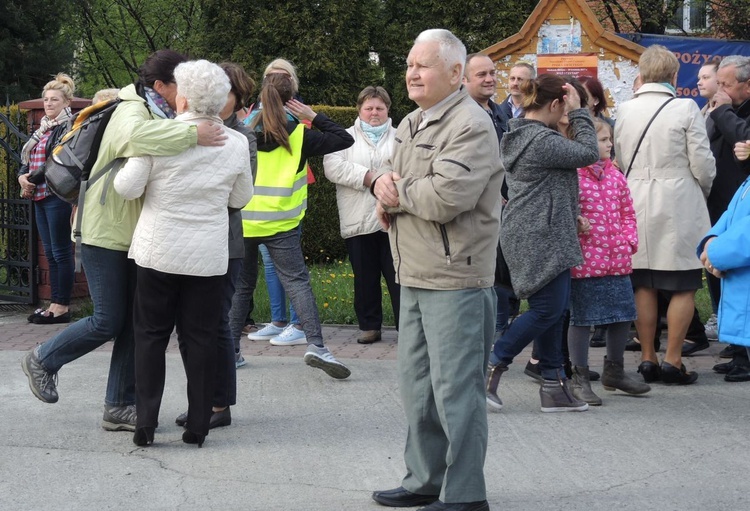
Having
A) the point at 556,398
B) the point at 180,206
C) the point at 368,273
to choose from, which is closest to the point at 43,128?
the point at 368,273

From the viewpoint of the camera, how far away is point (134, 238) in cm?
530

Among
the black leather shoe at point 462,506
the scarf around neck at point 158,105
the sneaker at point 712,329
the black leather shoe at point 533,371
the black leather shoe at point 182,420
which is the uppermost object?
the scarf around neck at point 158,105

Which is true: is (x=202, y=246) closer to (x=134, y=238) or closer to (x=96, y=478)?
(x=134, y=238)

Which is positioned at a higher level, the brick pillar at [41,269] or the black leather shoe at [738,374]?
the brick pillar at [41,269]

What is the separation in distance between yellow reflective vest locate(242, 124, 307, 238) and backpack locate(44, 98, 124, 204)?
1.68 meters

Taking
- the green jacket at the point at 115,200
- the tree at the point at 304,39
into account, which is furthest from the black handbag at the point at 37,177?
the tree at the point at 304,39

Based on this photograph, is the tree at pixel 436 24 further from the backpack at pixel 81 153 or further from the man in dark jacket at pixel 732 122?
the backpack at pixel 81 153

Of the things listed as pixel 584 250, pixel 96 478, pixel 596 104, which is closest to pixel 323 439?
pixel 96 478

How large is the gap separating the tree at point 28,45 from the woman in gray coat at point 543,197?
13.4 m

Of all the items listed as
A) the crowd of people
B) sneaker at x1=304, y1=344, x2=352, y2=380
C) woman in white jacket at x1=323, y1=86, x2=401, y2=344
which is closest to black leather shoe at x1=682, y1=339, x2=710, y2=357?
the crowd of people

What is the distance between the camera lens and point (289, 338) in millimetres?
8219

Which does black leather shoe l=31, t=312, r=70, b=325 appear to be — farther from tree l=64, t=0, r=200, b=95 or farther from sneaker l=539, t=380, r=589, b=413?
tree l=64, t=0, r=200, b=95

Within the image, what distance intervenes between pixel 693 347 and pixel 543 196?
2573 millimetres

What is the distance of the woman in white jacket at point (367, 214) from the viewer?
8227mm
